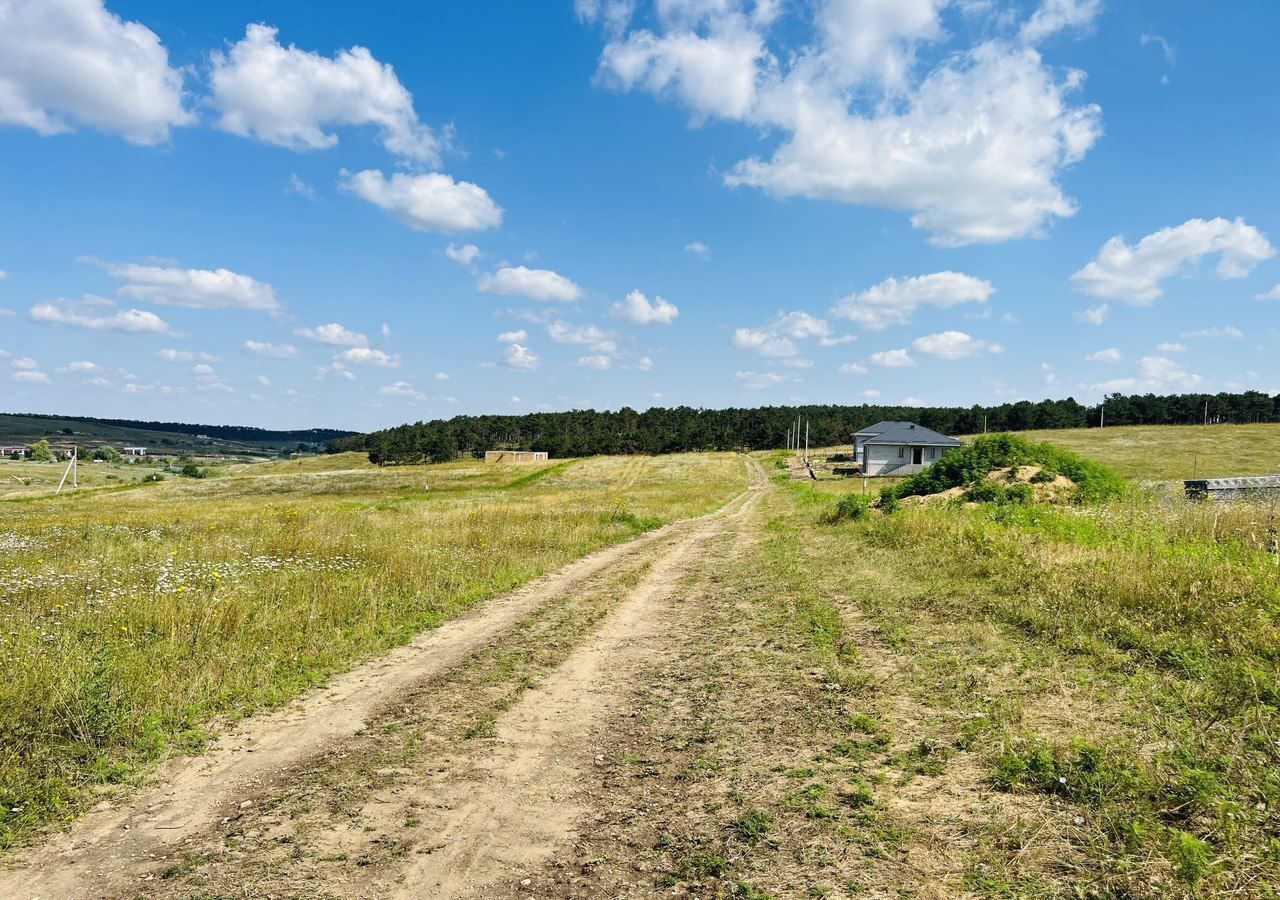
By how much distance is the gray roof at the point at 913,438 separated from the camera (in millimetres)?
59656

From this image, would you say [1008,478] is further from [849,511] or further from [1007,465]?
[849,511]

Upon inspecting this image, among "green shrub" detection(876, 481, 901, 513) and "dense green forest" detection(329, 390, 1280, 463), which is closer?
"green shrub" detection(876, 481, 901, 513)

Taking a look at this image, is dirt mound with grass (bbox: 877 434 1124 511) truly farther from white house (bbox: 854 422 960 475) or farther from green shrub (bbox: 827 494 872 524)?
white house (bbox: 854 422 960 475)

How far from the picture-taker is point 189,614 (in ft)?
29.5

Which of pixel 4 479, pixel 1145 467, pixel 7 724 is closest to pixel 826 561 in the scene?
pixel 7 724

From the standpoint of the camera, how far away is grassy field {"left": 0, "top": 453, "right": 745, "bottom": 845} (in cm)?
571

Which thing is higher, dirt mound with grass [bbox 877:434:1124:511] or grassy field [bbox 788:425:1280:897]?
dirt mound with grass [bbox 877:434:1124:511]

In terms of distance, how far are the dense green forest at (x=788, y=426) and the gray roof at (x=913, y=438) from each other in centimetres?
6218

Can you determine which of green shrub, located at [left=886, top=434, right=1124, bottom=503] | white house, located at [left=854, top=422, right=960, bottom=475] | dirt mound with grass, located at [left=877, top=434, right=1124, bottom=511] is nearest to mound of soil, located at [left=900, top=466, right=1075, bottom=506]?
dirt mound with grass, located at [left=877, top=434, right=1124, bottom=511]

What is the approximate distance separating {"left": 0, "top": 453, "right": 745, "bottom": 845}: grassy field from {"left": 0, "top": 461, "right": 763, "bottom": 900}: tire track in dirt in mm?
345

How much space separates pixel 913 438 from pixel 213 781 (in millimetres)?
63404

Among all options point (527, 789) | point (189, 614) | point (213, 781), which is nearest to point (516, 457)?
point (189, 614)

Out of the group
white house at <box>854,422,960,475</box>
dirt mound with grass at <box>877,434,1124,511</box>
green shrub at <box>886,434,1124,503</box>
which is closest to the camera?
dirt mound with grass at <box>877,434,1124,511</box>

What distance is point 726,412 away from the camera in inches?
6585
